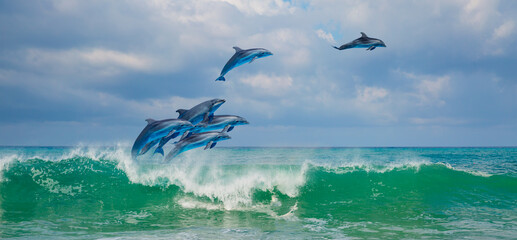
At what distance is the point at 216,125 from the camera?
6062 mm

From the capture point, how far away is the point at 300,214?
10.2 m

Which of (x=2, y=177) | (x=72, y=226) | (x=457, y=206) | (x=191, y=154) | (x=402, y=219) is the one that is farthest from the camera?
(x=191, y=154)

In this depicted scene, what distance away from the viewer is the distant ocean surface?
8266 millimetres

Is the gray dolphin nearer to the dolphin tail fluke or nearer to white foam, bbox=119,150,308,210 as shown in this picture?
the dolphin tail fluke

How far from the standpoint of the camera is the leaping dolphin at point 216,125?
5715 millimetres

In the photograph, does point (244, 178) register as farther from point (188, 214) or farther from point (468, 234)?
point (468, 234)

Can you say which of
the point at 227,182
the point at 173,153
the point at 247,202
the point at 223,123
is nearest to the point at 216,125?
the point at 223,123

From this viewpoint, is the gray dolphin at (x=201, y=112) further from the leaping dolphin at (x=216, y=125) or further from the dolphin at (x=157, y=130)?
the dolphin at (x=157, y=130)

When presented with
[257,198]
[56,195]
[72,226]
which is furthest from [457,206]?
[56,195]

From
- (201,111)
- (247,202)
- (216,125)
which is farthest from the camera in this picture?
(247,202)

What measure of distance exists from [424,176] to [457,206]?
4.06 m

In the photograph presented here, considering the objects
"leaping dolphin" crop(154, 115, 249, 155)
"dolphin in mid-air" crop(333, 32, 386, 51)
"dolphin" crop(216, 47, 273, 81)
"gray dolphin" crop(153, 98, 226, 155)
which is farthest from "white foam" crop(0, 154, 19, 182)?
"dolphin in mid-air" crop(333, 32, 386, 51)

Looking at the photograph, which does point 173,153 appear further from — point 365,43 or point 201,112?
point 365,43

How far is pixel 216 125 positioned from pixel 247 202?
6331 millimetres
